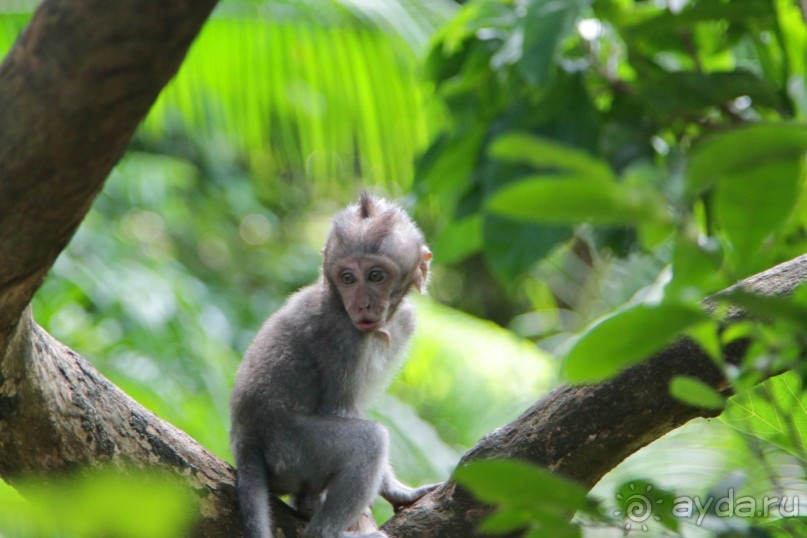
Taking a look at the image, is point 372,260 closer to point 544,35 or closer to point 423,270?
point 423,270

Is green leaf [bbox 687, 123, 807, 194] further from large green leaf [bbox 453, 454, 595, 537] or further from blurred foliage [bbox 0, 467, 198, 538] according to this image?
blurred foliage [bbox 0, 467, 198, 538]

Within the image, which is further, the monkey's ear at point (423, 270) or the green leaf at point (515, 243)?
the monkey's ear at point (423, 270)

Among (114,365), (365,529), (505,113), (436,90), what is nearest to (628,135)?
(505,113)

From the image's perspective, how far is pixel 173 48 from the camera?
50.1 inches

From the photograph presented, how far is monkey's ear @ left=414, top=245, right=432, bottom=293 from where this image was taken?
3.41m

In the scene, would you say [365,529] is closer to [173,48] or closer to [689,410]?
[689,410]

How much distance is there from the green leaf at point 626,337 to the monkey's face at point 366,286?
238 cm

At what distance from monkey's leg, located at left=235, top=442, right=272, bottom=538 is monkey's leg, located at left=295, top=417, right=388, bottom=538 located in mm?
154

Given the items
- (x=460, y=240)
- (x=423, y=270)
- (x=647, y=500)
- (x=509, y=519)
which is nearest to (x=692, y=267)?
(x=509, y=519)

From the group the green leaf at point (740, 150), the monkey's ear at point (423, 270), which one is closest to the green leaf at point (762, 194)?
the green leaf at point (740, 150)

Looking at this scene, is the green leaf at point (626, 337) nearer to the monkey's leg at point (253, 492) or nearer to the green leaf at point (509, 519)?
the green leaf at point (509, 519)

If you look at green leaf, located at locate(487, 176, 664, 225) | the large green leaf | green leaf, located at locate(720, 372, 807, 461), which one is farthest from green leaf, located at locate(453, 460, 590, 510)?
green leaf, located at locate(720, 372, 807, 461)

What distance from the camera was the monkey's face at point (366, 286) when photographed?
3.17 meters

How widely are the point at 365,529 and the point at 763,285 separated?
56.0 inches
